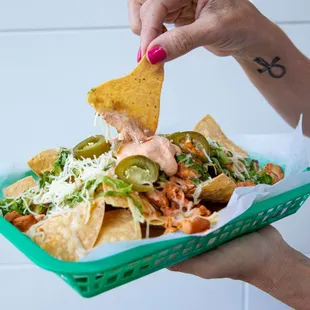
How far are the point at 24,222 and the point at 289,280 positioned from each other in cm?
76

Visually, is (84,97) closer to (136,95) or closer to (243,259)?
(136,95)

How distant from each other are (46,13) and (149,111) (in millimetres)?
951

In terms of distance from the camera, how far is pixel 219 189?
1.47m

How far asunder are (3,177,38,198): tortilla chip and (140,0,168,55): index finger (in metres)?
0.50

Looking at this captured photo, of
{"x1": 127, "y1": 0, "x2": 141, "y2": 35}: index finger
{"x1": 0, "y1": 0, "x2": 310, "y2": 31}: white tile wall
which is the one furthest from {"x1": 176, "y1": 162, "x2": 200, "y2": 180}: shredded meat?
{"x1": 0, "y1": 0, "x2": 310, "y2": 31}: white tile wall

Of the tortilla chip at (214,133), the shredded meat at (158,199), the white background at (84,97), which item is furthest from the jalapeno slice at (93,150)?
the white background at (84,97)

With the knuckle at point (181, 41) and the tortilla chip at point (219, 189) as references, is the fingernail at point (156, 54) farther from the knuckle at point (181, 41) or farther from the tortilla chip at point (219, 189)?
the tortilla chip at point (219, 189)

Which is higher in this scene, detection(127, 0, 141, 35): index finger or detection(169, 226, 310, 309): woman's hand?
detection(127, 0, 141, 35): index finger

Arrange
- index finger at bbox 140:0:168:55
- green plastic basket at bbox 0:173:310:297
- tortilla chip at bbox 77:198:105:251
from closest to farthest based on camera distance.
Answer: green plastic basket at bbox 0:173:310:297
tortilla chip at bbox 77:198:105:251
index finger at bbox 140:0:168:55

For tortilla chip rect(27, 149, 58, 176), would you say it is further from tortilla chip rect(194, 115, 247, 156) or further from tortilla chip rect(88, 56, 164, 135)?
tortilla chip rect(194, 115, 247, 156)

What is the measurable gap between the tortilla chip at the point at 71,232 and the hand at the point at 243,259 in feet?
0.90

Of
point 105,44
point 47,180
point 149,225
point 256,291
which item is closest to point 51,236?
point 149,225

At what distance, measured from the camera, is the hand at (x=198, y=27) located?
146cm

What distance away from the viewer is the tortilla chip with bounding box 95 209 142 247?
1.32 meters
